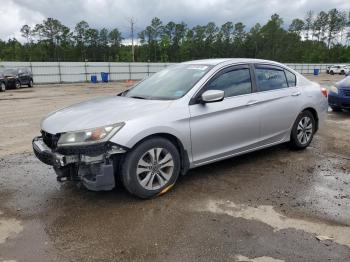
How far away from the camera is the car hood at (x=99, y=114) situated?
12.4 ft

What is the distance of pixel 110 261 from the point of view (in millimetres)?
2869

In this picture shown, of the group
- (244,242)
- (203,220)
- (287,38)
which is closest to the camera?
(244,242)

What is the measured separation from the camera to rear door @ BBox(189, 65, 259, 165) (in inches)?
170

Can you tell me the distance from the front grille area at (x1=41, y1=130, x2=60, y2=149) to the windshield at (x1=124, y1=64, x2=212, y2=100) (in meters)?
1.32

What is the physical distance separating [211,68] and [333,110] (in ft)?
25.1

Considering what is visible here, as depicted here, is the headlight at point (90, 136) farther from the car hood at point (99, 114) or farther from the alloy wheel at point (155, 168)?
the alloy wheel at point (155, 168)

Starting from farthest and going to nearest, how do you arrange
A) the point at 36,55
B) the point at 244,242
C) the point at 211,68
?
the point at 36,55
the point at 211,68
the point at 244,242

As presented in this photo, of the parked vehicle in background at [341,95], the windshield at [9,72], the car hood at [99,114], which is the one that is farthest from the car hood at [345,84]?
the windshield at [9,72]

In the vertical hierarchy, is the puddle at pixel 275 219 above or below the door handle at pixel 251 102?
below

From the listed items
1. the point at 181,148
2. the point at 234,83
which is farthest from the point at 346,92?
the point at 181,148

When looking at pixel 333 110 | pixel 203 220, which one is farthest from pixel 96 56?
pixel 203 220

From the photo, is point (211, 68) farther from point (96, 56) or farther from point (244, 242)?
point (96, 56)

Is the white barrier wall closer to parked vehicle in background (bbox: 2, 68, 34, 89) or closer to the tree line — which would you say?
parked vehicle in background (bbox: 2, 68, 34, 89)

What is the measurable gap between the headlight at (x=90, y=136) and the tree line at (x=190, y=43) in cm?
8971
